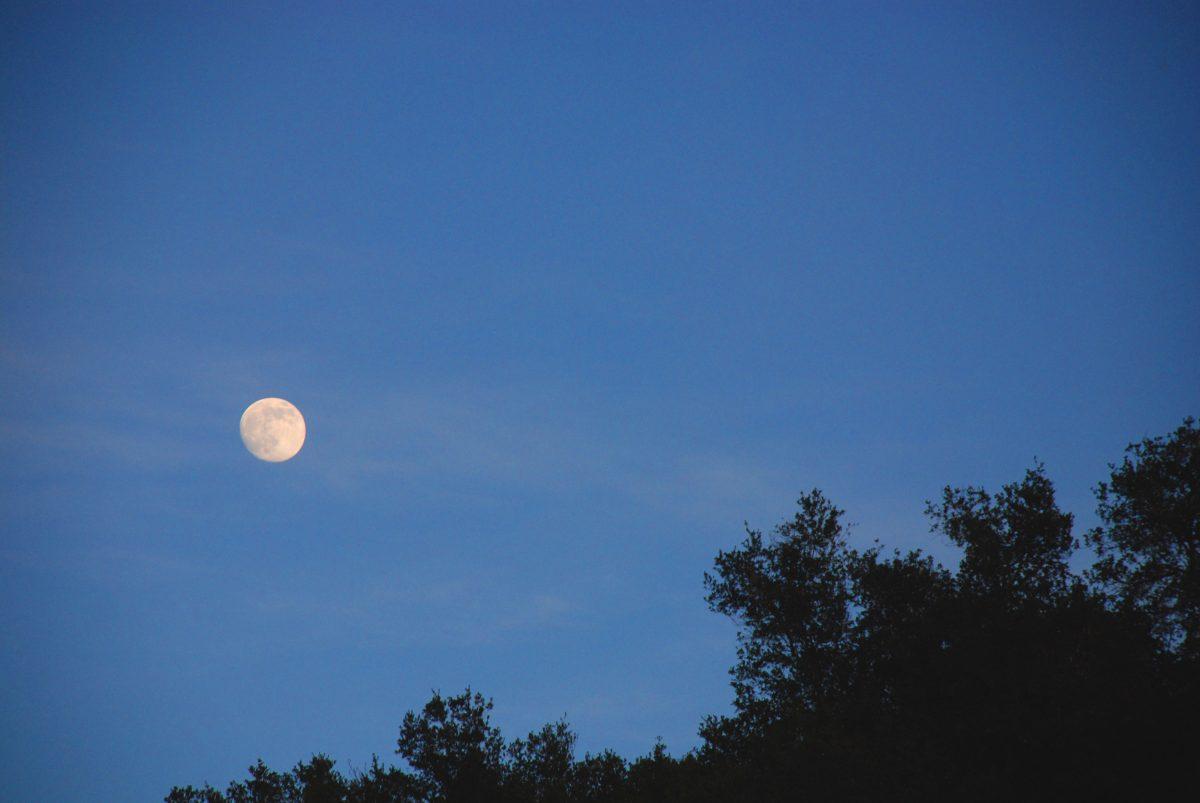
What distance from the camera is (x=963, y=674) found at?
102ft

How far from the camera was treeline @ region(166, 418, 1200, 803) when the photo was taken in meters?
25.7

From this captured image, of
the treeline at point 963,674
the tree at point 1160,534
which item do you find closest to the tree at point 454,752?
the treeline at point 963,674

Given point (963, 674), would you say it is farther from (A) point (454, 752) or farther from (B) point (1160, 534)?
(A) point (454, 752)

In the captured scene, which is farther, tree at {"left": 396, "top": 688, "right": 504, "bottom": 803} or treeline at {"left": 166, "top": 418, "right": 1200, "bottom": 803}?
tree at {"left": 396, "top": 688, "right": 504, "bottom": 803}

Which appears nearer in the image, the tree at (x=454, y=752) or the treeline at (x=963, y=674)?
the treeline at (x=963, y=674)

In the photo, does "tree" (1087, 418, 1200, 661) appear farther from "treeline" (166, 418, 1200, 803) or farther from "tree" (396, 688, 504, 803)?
"tree" (396, 688, 504, 803)

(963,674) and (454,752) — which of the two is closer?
(963,674)

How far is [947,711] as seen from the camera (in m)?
30.8

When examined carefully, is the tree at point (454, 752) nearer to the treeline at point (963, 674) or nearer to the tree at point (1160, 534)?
the treeline at point (963, 674)

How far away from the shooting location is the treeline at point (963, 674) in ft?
84.2

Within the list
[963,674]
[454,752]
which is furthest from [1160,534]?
[454,752]

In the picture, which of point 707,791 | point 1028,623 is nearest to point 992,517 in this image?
point 1028,623

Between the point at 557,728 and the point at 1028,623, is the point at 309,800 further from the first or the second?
the point at 1028,623

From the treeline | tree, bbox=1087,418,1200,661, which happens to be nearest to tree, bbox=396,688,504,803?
the treeline
